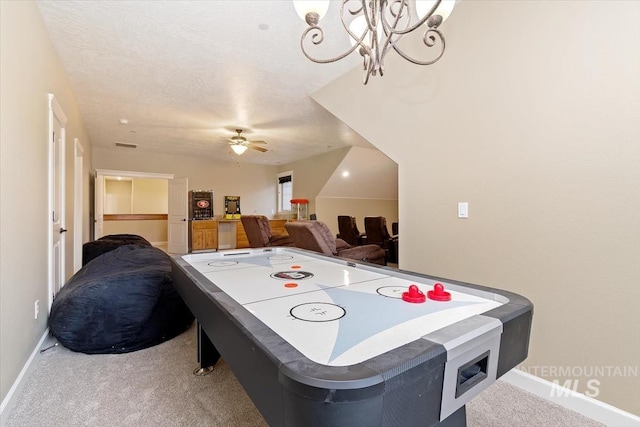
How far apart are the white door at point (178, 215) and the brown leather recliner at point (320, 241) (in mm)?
4564

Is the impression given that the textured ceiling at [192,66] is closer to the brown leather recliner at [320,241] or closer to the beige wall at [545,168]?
the beige wall at [545,168]

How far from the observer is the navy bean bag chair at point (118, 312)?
2.19m

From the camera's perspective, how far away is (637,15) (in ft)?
4.93

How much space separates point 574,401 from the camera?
5.60ft

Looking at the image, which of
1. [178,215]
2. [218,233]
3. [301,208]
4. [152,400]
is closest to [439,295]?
[152,400]

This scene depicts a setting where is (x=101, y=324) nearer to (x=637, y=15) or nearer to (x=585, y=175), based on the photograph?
(x=585, y=175)

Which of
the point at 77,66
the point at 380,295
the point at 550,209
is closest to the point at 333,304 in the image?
the point at 380,295

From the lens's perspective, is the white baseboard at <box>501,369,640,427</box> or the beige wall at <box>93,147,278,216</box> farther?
the beige wall at <box>93,147,278,216</box>

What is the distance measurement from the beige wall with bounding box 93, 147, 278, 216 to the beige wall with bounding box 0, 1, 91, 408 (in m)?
5.06

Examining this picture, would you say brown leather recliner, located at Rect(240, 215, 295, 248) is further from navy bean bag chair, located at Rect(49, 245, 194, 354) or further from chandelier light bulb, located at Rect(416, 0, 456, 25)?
chandelier light bulb, located at Rect(416, 0, 456, 25)

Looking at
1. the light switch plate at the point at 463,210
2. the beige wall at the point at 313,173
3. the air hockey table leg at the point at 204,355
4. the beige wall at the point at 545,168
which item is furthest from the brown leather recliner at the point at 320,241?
the beige wall at the point at 313,173

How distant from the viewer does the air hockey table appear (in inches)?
24.4

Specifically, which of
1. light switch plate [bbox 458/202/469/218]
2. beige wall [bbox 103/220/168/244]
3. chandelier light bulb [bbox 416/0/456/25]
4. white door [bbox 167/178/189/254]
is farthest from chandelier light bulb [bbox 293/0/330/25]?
beige wall [bbox 103/220/168/244]

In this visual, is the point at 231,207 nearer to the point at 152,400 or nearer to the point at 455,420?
the point at 152,400
